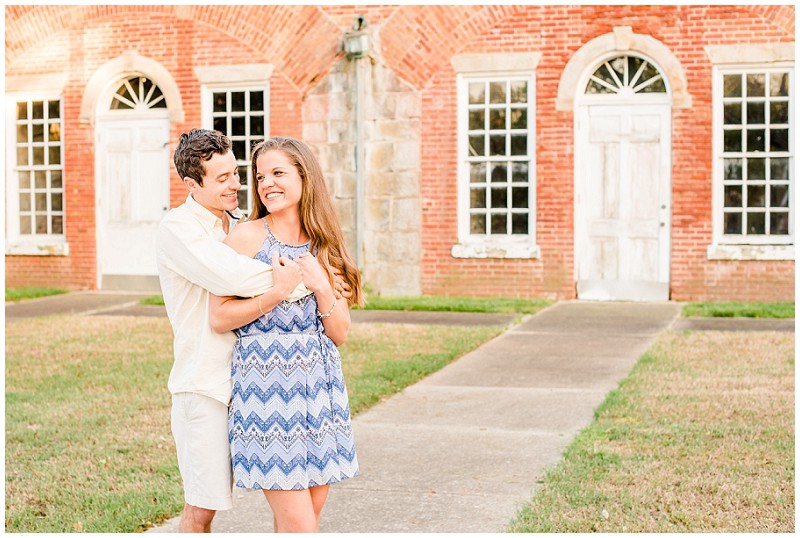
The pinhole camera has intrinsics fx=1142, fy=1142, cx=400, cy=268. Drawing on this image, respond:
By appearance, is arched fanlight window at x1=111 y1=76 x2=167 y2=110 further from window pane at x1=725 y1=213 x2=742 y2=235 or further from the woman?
the woman

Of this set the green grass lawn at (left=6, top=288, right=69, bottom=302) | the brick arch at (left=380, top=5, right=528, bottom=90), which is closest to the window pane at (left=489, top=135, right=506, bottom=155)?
the brick arch at (left=380, top=5, right=528, bottom=90)

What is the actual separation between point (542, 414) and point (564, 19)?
8.07 m

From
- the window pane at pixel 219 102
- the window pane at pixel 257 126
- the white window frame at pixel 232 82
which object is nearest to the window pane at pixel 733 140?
the white window frame at pixel 232 82

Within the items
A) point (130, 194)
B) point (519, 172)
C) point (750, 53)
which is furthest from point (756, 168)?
point (130, 194)

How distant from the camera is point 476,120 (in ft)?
48.6

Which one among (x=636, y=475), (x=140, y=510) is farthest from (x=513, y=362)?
(x=140, y=510)

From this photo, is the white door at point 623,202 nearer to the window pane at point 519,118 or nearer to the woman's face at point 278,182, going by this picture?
the window pane at point 519,118

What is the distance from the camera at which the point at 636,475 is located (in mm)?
5629

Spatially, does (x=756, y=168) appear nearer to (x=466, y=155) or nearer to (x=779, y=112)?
(x=779, y=112)

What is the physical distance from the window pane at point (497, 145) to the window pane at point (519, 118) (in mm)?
216

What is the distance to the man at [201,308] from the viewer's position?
3.64 meters

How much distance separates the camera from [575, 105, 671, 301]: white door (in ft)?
46.7

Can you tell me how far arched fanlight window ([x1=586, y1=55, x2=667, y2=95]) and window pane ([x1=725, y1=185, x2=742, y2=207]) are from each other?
1471 mm

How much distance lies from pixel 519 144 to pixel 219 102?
425 centimetres
